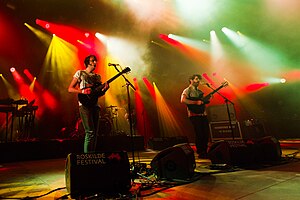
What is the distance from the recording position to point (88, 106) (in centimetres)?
288

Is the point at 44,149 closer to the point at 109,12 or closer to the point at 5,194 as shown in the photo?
the point at 5,194

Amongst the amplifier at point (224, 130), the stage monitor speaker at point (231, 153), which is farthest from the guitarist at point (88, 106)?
the amplifier at point (224, 130)

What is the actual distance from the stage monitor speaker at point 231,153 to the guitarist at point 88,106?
2.02 metres

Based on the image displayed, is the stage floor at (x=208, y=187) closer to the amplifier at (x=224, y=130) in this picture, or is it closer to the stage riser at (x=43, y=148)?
the stage riser at (x=43, y=148)

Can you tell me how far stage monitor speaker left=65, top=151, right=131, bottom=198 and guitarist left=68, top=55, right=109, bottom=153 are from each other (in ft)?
2.07

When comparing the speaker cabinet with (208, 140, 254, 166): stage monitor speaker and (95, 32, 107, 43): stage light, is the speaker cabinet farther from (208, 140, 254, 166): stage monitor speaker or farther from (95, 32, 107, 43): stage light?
(95, 32, 107, 43): stage light

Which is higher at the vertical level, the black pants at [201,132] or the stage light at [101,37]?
the stage light at [101,37]

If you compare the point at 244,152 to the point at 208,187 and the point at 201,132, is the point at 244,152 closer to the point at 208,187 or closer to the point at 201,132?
the point at 201,132

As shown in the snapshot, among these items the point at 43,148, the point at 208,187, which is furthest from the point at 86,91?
the point at 43,148

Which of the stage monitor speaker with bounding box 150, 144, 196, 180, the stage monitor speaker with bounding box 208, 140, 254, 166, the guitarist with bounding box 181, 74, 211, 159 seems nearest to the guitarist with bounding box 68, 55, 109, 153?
the stage monitor speaker with bounding box 150, 144, 196, 180

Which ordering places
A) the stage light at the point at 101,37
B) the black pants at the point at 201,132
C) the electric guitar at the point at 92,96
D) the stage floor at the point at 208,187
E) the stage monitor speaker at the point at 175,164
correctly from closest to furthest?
the stage floor at the point at 208,187
the stage monitor speaker at the point at 175,164
the electric guitar at the point at 92,96
the black pants at the point at 201,132
the stage light at the point at 101,37

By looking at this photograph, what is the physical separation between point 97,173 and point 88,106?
1.01 metres

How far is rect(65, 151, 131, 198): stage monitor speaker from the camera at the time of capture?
207 cm

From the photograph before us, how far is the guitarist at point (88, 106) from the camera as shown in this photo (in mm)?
2818
